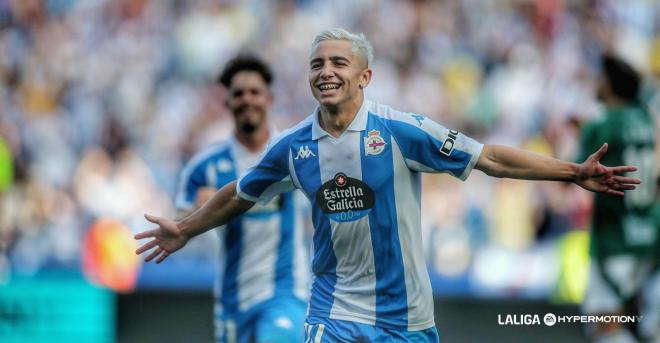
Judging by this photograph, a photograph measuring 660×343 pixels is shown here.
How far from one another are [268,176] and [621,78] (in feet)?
11.5

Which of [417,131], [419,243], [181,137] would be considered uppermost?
[181,137]

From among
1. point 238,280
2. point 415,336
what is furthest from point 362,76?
point 238,280

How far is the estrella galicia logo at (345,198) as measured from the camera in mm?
5430

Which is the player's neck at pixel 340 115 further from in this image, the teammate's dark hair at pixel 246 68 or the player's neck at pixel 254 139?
the teammate's dark hair at pixel 246 68

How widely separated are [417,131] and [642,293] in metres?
3.50

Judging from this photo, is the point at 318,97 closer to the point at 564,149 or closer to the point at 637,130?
the point at 637,130

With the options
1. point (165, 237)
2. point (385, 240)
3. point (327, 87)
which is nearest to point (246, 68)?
point (165, 237)

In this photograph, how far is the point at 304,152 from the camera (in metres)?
5.56

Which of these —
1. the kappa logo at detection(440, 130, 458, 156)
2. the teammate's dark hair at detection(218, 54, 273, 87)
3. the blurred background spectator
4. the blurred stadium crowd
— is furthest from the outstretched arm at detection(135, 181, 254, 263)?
the blurred stadium crowd

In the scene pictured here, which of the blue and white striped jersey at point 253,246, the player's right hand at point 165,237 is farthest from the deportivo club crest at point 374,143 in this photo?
the blue and white striped jersey at point 253,246

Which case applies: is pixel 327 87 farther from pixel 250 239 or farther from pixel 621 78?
pixel 621 78

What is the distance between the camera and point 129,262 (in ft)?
40.5

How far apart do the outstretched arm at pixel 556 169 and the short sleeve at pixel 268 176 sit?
1.02 m

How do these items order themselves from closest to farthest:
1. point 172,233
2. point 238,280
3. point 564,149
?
1. point 172,233
2. point 238,280
3. point 564,149
